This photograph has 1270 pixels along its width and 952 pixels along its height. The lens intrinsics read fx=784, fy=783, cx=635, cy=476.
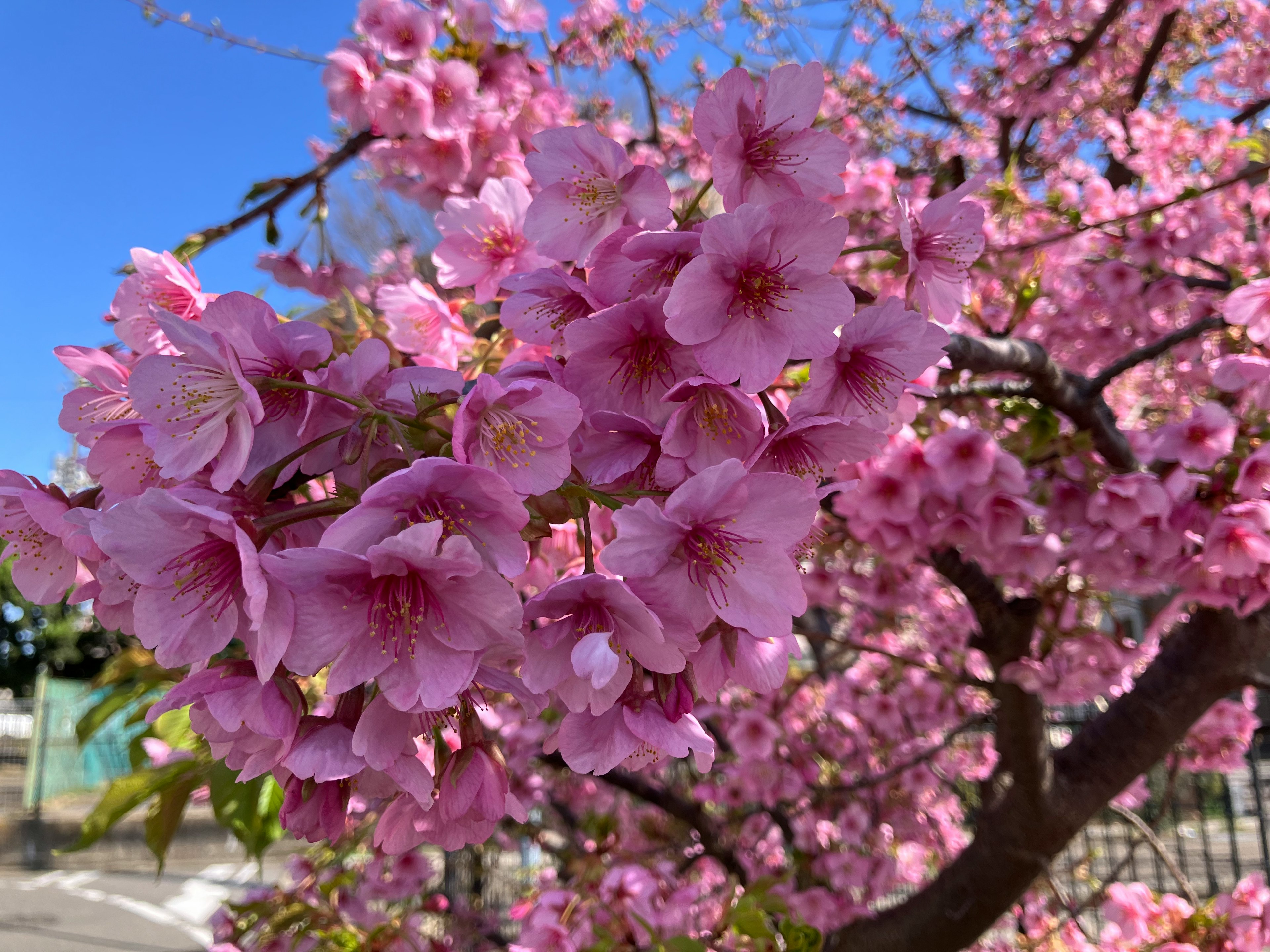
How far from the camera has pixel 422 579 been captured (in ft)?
1.74

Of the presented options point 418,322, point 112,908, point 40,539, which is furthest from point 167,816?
point 112,908

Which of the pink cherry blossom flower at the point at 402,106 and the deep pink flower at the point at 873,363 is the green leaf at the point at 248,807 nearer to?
the deep pink flower at the point at 873,363

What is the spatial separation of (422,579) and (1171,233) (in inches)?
104

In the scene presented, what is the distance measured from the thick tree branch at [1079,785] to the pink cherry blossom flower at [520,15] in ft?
6.93

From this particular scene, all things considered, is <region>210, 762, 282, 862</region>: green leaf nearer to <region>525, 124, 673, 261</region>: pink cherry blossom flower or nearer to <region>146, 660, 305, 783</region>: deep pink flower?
<region>146, 660, 305, 783</region>: deep pink flower

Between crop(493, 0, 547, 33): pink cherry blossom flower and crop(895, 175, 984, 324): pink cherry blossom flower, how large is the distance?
154cm

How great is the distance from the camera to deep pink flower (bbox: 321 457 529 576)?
494 mm

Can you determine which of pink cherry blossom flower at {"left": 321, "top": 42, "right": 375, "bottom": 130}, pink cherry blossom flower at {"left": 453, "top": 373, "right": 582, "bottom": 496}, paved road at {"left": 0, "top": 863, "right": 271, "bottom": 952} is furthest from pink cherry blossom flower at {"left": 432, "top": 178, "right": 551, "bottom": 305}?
paved road at {"left": 0, "top": 863, "right": 271, "bottom": 952}

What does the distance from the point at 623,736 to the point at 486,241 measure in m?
0.61

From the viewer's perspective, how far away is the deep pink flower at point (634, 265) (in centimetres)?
61

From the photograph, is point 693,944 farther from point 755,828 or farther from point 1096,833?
point 1096,833

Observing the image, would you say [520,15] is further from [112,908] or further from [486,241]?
[112,908]

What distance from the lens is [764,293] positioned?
2.01 ft

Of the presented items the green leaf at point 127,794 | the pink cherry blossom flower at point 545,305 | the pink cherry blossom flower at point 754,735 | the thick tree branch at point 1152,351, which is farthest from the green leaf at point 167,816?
the pink cherry blossom flower at point 754,735
